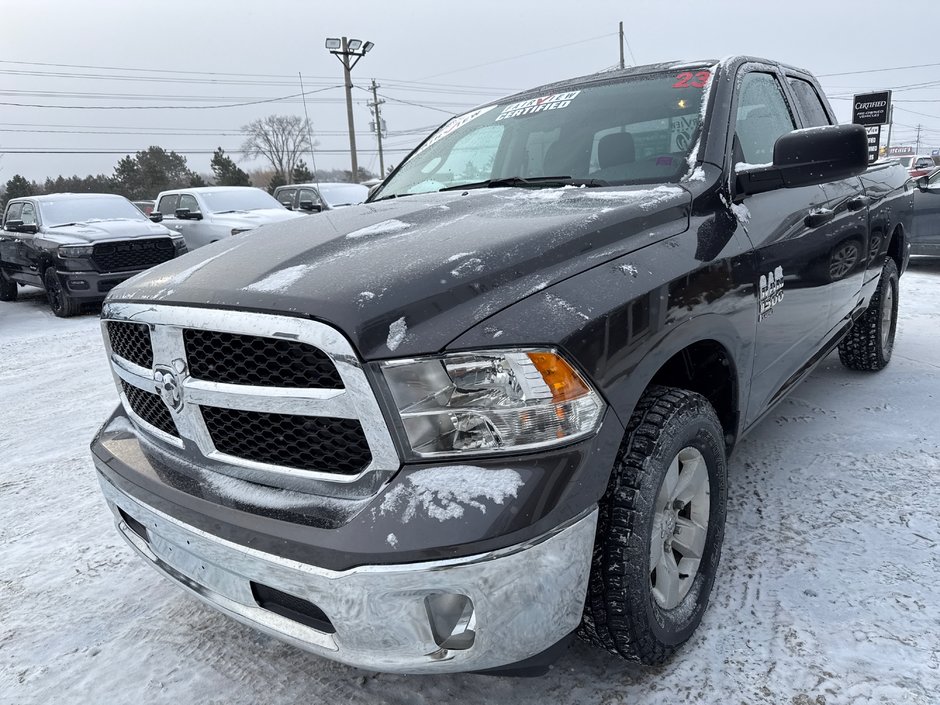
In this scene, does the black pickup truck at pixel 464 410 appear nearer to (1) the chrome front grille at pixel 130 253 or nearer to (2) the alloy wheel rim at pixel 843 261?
(2) the alloy wheel rim at pixel 843 261

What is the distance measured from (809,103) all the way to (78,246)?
8391mm

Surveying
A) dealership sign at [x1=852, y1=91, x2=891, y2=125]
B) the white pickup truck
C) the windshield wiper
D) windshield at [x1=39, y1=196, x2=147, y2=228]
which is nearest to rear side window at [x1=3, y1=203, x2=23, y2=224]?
windshield at [x1=39, y1=196, x2=147, y2=228]

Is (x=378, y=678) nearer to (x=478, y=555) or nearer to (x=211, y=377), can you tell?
(x=478, y=555)

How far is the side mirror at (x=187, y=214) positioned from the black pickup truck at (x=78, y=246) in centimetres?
60

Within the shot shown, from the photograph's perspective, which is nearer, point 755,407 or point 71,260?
point 755,407

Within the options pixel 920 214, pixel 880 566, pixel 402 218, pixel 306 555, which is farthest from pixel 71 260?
pixel 920 214

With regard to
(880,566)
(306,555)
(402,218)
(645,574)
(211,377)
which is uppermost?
(402,218)

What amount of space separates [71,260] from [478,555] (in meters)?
8.83

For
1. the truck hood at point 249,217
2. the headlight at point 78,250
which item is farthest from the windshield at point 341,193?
the headlight at point 78,250

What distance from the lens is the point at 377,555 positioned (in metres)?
1.30

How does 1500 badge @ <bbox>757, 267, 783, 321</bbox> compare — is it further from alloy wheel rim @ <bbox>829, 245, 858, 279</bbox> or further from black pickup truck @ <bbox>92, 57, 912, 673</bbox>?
alloy wheel rim @ <bbox>829, 245, 858, 279</bbox>

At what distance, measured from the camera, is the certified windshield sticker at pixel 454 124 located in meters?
3.25

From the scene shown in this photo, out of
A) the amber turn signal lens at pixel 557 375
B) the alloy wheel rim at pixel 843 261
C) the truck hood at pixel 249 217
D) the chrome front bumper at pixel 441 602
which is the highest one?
the truck hood at pixel 249 217

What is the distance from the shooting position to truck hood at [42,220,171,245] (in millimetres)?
8469
